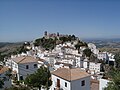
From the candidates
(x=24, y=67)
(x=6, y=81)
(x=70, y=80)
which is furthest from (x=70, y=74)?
(x=24, y=67)

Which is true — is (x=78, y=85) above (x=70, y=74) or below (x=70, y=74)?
below

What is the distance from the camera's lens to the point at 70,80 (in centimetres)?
1803

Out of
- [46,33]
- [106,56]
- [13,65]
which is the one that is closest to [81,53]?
[106,56]

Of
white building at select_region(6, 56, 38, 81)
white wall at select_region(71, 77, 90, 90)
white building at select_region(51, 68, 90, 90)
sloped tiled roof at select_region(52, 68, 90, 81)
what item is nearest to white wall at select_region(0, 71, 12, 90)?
white building at select_region(6, 56, 38, 81)

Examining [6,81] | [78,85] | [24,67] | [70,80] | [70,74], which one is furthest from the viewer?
[24,67]

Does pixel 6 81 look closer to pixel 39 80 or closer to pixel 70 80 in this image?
pixel 39 80

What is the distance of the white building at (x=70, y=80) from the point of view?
18328 mm

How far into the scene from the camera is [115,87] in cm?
1388

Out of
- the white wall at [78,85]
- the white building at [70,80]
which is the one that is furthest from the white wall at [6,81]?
the white wall at [78,85]

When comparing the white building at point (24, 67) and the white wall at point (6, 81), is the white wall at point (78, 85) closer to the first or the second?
the white wall at point (6, 81)

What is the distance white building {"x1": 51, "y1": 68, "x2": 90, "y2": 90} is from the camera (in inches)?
722

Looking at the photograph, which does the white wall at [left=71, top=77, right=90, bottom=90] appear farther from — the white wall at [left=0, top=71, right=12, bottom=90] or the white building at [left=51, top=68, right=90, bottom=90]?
the white wall at [left=0, top=71, right=12, bottom=90]

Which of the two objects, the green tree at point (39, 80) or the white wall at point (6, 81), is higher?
the green tree at point (39, 80)

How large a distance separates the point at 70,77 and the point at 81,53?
50.7 meters
